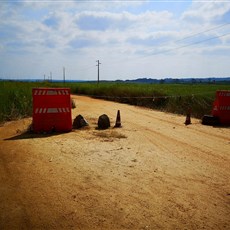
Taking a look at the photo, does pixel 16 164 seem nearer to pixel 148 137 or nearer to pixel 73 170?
pixel 73 170

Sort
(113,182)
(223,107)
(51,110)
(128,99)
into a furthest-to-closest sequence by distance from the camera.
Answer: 1. (128,99)
2. (223,107)
3. (51,110)
4. (113,182)

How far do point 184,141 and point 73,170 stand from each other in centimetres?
412

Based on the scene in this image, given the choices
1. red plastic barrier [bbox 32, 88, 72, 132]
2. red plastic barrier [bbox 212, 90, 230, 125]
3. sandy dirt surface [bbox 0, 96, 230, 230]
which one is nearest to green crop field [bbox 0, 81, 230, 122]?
red plastic barrier [bbox 32, 88, 72, 132]

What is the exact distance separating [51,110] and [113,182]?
5.16 metres

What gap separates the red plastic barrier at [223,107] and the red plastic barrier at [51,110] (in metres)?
6.55

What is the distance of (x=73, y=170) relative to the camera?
240 inches

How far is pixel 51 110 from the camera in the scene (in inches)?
394

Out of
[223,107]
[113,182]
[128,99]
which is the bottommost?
[113,182]

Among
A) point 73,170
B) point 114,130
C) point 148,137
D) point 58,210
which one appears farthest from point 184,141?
point 58,210

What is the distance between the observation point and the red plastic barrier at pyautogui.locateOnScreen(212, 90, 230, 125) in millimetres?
13102

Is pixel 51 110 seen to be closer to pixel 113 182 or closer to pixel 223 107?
pixel 113 182

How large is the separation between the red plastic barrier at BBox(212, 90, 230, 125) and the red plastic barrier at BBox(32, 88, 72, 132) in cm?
655

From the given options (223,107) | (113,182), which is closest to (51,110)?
(113,182)

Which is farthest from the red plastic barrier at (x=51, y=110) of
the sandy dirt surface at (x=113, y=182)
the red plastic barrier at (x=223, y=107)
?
the red plastic barrier at (x=223, y=107)
